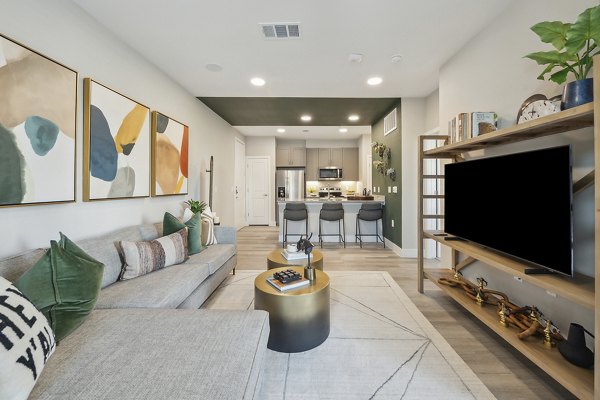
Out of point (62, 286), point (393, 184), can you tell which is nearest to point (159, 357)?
point (62, 286)

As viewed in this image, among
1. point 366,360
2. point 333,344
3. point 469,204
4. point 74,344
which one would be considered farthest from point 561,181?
point 74,344

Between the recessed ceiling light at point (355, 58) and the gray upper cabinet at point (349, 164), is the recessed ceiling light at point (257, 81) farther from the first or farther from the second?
the gray upper cabinet at point (349, 164)

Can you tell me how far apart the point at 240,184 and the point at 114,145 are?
464cm

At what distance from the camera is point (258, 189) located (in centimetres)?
756

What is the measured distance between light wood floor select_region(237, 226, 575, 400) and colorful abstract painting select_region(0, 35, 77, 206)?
2.40 m

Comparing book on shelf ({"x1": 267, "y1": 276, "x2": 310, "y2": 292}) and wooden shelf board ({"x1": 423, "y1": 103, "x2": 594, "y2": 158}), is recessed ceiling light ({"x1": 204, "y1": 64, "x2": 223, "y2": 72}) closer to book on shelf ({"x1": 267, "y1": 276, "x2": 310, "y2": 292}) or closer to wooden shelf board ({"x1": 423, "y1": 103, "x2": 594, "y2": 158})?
book on shelf ({"x1": 267, "y1": 276, "x2": 310, "y2": 292})

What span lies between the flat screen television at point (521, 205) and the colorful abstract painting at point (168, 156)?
317 cm

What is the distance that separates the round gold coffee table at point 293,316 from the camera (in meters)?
1.75

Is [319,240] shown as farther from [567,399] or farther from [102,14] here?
[102,14]

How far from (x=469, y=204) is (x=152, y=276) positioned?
8.83 ft

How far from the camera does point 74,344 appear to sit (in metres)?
1.15

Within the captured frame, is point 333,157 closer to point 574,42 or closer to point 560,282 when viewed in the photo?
point 574,42

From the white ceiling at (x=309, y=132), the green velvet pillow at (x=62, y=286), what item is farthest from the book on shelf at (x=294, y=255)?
the white ceiling at (x=309, y=132)

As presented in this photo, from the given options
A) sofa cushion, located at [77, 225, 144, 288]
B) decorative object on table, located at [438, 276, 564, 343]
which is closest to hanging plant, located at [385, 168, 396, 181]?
decorative object on table, located at [438, 276, 564, 343]
